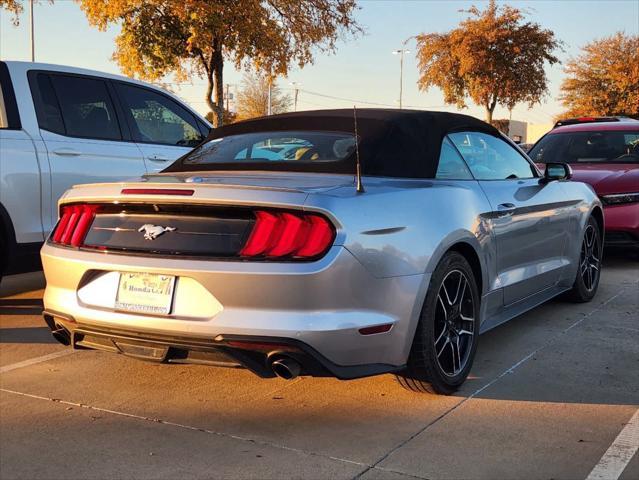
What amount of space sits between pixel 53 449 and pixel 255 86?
55479 millimetres

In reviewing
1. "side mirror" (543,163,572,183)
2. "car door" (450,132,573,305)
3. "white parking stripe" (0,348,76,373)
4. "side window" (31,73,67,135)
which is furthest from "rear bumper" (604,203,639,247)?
"white parking stripe" (0,348,76,373)

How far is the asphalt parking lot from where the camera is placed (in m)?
2.92

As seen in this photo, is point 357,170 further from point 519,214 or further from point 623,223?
point 623,223

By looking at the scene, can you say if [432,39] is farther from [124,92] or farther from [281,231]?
[281,231]

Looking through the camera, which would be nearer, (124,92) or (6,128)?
(6,128)

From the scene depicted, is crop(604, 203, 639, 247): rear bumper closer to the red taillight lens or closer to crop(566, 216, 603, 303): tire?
crop(566, 216, 603, 303): tire

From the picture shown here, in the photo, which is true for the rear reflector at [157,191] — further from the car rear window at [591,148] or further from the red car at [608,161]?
the car rear window at [591,148]

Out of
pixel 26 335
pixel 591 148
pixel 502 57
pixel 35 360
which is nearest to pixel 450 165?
pixel 35 360

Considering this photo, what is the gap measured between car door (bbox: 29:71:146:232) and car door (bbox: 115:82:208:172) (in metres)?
0.12

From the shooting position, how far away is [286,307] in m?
3.00

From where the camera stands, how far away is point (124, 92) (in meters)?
6.13

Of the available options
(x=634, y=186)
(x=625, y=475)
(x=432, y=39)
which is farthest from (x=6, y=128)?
(x=432, y=39)

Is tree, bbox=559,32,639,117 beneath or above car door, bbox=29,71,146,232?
above

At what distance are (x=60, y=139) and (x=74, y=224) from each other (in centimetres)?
206
